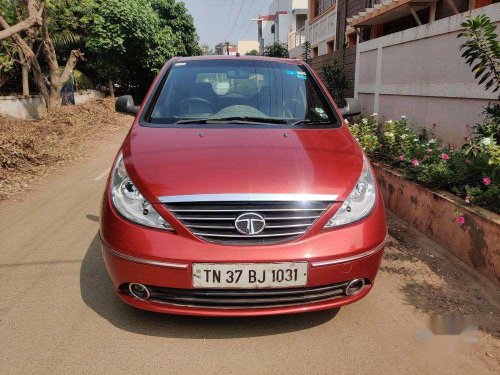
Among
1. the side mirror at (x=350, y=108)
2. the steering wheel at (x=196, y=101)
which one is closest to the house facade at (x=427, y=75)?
the side mirror at (x=350, y=108)

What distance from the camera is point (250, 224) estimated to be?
227cm

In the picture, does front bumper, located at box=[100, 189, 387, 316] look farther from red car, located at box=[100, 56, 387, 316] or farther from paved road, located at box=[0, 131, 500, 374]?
paved road, located at box=[0, 131, 500, 374]

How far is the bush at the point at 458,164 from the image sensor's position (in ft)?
11.5

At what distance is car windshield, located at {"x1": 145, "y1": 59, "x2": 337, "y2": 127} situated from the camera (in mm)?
3320

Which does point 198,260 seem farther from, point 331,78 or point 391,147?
point 331,78

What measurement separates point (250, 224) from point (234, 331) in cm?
71

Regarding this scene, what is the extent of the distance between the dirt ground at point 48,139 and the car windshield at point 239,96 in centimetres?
332

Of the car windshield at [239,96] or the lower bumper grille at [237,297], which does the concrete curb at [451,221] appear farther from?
the lower bumper grille at [237,297]

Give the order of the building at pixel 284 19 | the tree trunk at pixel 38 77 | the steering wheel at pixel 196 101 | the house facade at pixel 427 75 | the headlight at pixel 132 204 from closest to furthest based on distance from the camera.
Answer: the headlight at pixel 132 204
the steering wheel at pixel 196 101
the house facade at pixel 427 75
the tree trunk at pixel 38 77
the building at pixel 284 19

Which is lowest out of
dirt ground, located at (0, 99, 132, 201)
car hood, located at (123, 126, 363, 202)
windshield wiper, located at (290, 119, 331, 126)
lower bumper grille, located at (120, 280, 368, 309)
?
dirt ground, located at (0, 99, 132, 201)

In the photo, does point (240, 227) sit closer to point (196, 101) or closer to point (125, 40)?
point (196, 101)

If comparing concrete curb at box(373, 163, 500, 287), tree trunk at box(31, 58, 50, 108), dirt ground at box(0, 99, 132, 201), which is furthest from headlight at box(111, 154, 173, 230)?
tree trunk at box(31, 58, 50, 108)

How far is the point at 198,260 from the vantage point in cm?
223

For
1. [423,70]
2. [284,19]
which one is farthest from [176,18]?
→ [284,19]
